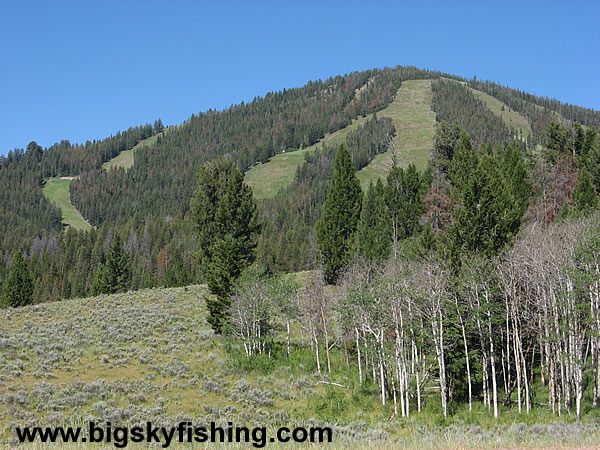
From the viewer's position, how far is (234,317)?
35.6 meters

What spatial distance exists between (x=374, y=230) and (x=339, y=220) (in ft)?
22.0

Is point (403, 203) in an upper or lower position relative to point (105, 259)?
upper

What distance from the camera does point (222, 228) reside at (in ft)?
146

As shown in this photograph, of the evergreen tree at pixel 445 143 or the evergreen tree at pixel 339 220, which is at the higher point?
the evergreen tree at pixel 445 143

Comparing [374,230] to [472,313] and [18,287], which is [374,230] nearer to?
[472,313]

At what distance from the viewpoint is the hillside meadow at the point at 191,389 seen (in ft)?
71.3

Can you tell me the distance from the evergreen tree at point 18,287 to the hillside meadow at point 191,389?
22.4 metres

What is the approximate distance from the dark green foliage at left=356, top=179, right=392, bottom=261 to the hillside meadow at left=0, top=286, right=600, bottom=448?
9.38 meters

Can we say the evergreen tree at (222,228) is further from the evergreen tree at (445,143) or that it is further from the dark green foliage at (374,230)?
the evergreen tree at (445,143)

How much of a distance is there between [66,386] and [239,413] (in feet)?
33.4

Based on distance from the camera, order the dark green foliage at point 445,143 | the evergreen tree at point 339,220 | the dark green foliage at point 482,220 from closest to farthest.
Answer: the dark green foliage at point 482,220, the evergreen tree at point 339,220, the dark green foliage at point 445,143

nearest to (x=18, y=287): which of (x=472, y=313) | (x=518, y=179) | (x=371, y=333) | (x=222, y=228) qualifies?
(x=222, y=228)

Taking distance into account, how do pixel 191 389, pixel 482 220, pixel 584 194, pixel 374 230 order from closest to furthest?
1. pixel 191 389
2. pixel 482 220
3. pixel 584 194
4. pixel 374 230

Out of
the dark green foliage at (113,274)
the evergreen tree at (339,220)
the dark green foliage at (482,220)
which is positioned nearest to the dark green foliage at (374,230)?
the evergreen tree at (339,220)
